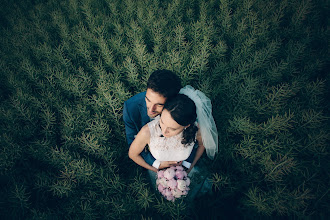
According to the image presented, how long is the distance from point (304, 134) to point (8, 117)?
3908 millimetres

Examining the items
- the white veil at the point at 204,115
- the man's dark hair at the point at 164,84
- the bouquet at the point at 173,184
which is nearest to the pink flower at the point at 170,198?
the bouquet at the point at 173,184

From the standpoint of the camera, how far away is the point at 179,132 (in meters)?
1.26

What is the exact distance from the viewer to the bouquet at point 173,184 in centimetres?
135

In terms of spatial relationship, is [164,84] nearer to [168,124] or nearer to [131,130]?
[168,124]

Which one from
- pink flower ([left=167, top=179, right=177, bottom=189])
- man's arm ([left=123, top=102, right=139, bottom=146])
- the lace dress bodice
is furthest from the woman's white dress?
man's arm ([left=123, top=102, right=139, bottom=146])

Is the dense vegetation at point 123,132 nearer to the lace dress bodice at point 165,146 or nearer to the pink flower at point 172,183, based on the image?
the pink flower at point 172,183

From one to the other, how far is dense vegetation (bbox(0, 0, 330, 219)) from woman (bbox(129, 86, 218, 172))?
1.34 ft

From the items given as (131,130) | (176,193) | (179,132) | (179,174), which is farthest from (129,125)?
(176,193)

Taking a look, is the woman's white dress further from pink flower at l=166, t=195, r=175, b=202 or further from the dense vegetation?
pink flower at l=166, t=195, r=175, b=202

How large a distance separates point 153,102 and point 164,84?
0.67 ft

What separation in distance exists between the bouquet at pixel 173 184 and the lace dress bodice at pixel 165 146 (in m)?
0.16

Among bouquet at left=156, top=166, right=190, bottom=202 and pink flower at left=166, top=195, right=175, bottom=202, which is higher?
bouquet at left=156, top=166, right=190, bottom=202

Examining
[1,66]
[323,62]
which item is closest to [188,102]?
[323,62]

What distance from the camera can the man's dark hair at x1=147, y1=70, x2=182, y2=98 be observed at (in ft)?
3.93
